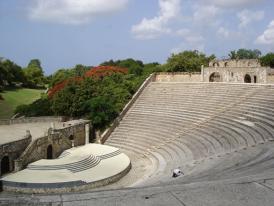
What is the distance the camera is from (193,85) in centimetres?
3145

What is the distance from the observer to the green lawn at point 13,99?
46.6m

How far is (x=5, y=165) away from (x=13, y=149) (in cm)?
87

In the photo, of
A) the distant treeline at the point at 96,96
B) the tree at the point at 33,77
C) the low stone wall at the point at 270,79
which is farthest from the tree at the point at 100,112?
the tree at the point at 33,77

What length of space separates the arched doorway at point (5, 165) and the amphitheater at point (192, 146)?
5.12 metres

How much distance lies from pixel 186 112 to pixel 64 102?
9.26 m

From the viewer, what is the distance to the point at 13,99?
55.1 meters

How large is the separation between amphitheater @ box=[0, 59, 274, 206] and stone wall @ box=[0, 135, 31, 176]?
510cm

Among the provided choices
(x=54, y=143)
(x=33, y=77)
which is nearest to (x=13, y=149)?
(x=54, y=143)

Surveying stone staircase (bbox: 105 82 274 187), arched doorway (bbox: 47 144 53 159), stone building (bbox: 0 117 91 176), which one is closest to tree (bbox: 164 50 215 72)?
stone staircase (bbox: 105 82 274 187)

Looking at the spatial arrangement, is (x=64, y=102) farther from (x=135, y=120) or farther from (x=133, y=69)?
(x=133, y=69)

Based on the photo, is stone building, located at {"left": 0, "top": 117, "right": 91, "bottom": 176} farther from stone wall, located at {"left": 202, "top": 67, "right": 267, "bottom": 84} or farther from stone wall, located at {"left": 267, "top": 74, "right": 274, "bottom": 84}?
stone wall, located at {"left": 267, "top": 74, "right": 274, "bottom": 84}

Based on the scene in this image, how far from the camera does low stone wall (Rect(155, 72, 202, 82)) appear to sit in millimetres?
35594

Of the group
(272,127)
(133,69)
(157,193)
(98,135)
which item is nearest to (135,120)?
(98,135)

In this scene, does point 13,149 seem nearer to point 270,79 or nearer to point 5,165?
point 5,165
